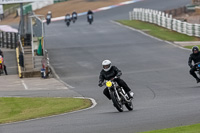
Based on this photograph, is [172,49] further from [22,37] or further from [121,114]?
[121,114]

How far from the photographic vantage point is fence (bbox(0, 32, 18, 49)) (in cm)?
5175

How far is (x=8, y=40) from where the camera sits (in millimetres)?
52781

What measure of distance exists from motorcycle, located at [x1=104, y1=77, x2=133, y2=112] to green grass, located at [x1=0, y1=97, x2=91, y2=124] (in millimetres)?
2393

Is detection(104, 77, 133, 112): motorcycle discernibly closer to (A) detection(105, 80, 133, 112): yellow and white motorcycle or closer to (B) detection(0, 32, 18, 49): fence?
(A) detection(105, 80, 133, 112): yellow and white motorcycle

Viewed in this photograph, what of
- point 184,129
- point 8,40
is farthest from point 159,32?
point 184,129

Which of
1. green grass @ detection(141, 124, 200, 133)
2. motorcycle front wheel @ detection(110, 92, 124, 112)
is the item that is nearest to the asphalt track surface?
motorcycle front wheel @ detection(110, 92, 124, 112)

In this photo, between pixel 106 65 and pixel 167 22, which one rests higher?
pixel 106 65

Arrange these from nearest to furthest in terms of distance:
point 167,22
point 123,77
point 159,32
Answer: point 123,77, point 159,32, point 167,22

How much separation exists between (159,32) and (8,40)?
13705 mm

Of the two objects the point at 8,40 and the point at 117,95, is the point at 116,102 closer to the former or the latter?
the point at 117,95

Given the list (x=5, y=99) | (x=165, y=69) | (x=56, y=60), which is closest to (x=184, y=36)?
(x=56, y=60)

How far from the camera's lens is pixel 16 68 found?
39938mm

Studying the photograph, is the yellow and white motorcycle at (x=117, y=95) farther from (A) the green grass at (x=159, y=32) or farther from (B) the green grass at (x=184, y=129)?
(A) the green grass at (x=159, y=32)

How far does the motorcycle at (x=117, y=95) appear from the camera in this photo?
15.8 m
